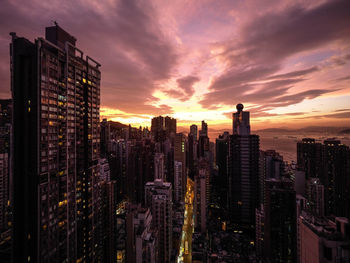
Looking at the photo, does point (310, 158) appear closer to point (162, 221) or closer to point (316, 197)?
point (316, 197)

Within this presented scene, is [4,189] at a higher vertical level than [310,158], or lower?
lower

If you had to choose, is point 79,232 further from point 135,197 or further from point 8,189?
point 135,197

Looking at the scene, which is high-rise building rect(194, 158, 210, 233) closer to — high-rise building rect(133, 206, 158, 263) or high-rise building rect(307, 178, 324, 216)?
high-rise building rect(133, 206, 158, 263)

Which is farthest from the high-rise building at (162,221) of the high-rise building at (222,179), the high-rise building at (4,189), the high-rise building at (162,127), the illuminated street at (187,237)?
the high-rise building at (162,127)

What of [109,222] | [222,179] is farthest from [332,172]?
[109,222]

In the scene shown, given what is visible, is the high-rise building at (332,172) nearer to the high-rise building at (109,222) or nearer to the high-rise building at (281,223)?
the high-rise building at (281,223)

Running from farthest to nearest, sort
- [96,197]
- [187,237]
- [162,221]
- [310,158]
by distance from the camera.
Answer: [310,158] < [187,237] < [162,221] < [96,197]

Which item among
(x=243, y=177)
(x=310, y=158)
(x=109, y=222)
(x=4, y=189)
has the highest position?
(x=310, y=158)
